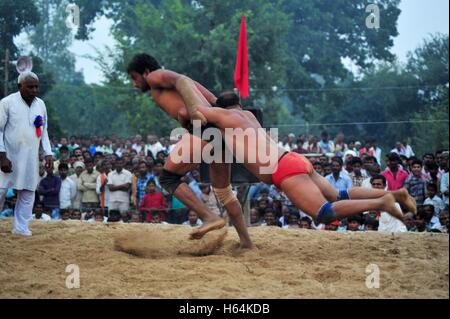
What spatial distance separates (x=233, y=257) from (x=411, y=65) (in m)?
24.1

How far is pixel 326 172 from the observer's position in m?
10.5

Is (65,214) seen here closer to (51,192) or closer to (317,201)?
(51,192)

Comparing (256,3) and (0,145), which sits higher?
(256,3)

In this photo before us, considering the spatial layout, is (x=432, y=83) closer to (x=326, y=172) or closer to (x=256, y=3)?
(x=256, y=3)

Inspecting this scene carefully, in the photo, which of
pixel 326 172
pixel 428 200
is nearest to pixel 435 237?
pixel 428 200

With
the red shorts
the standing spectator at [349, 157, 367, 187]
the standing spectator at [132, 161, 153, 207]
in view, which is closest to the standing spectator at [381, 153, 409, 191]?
the standing spectator at [349, 157, 367, 187]

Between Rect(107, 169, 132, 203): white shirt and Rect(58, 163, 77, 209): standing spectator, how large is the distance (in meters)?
0.55

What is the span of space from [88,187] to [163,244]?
455 centimetres

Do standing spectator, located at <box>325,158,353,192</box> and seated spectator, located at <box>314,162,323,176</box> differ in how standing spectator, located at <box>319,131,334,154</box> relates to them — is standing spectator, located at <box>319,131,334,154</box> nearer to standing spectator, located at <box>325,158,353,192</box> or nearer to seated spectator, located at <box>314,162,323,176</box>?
seated spectator, located at <box>314,162,323,176</box>

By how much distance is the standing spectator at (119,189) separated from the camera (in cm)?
1058

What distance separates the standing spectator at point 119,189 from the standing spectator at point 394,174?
3.72 metres

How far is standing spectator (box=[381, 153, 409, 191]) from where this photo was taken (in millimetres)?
9828

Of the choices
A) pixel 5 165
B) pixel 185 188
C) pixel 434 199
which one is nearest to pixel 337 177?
pixel 434 199
